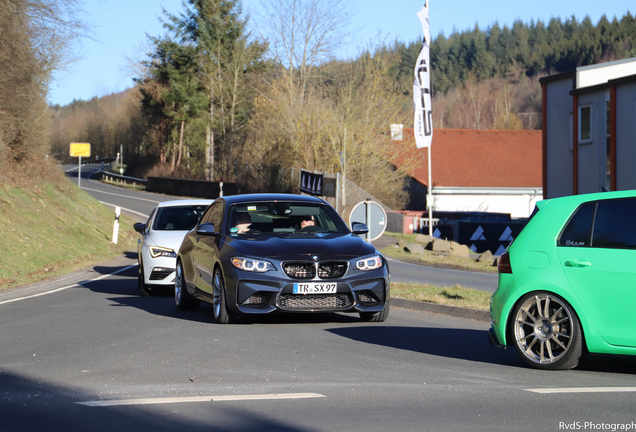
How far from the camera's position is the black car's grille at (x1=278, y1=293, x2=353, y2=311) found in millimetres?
8336

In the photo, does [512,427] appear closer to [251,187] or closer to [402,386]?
[402,386]

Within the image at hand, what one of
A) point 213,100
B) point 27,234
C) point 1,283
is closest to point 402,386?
point 1,283

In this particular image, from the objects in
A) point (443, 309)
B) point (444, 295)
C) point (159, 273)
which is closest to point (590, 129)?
point (444, 295)

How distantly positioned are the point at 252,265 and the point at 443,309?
344cm

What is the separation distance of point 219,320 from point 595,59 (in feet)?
344

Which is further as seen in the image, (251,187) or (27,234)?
(251,187)

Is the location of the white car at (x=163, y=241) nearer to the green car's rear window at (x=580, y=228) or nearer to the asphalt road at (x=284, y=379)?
the asphalt road at (x=284, y=379)

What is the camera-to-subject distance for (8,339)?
831 centimetres

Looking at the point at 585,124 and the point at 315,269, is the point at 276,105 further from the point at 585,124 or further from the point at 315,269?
the point at 315,269

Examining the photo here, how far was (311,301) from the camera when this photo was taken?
8.37m

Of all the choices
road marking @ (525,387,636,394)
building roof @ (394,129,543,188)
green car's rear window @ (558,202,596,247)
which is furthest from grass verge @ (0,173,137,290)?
building roof @ (394,129,543,188)

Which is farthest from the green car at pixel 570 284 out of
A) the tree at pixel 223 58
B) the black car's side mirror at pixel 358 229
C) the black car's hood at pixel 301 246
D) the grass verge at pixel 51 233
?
the tree at pixel 223 58

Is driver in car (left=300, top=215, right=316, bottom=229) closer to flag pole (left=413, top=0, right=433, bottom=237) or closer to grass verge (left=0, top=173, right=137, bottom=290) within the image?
grass verge (left=0, top=173, right=137, bottom=290)

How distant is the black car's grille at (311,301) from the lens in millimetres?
8336
